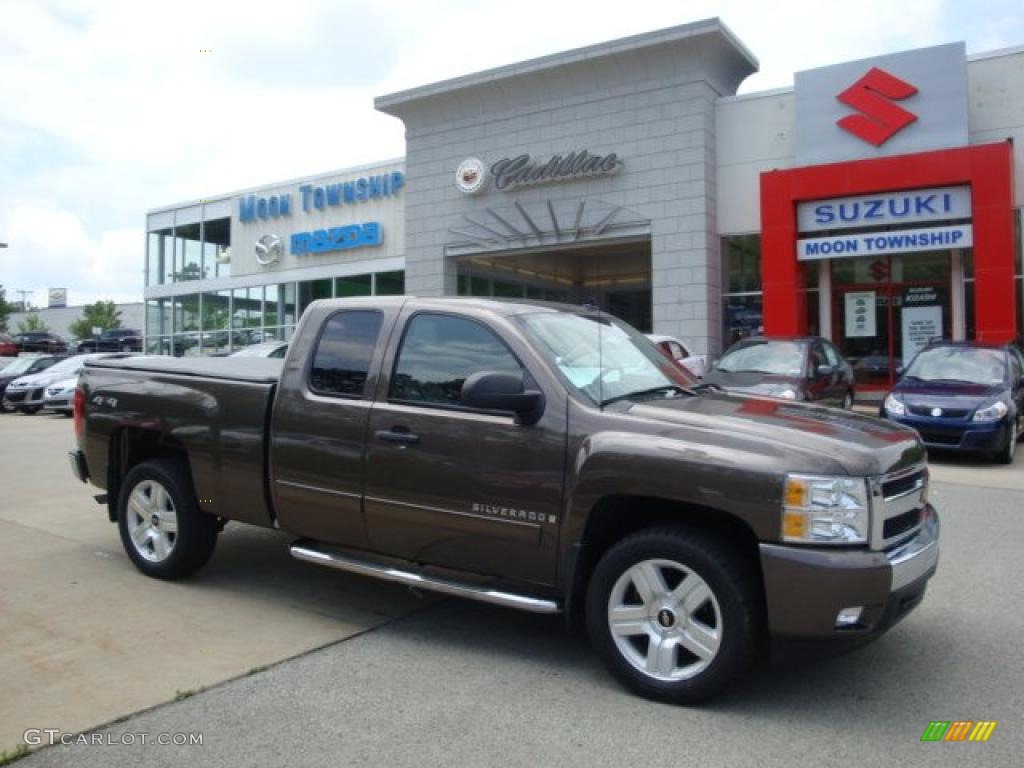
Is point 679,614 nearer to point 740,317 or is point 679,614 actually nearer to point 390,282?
point 740,317

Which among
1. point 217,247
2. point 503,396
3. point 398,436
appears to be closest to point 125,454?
point 398,436

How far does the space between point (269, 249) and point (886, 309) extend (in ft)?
64.6

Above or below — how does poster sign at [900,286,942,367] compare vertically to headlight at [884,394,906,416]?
above

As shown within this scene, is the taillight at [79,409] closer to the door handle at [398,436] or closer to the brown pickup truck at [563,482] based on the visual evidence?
the brown pickup truck at [563,482]

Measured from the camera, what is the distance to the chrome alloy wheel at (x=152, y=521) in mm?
5660

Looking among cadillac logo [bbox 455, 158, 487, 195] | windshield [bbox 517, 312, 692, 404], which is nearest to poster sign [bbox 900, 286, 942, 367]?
cadillac logo [bbox 455, 158, 487, 195]

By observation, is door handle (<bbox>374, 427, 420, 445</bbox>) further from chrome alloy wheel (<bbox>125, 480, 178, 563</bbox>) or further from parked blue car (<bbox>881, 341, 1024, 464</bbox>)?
parked blue car (<bbox>881, 341, 1024, 464</bbox>)

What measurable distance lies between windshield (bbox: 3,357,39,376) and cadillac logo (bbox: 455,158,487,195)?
490 inches

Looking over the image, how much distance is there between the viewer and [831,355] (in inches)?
559

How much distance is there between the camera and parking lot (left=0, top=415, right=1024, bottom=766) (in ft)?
11.2

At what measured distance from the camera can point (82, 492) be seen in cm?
898

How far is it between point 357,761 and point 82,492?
22.5 ft

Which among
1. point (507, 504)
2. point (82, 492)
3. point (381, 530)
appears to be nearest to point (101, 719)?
point (381, 530)

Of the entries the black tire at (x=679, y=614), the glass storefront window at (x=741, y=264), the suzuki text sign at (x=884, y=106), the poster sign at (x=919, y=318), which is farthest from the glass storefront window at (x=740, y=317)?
the black tire at (x=679, y=614)
